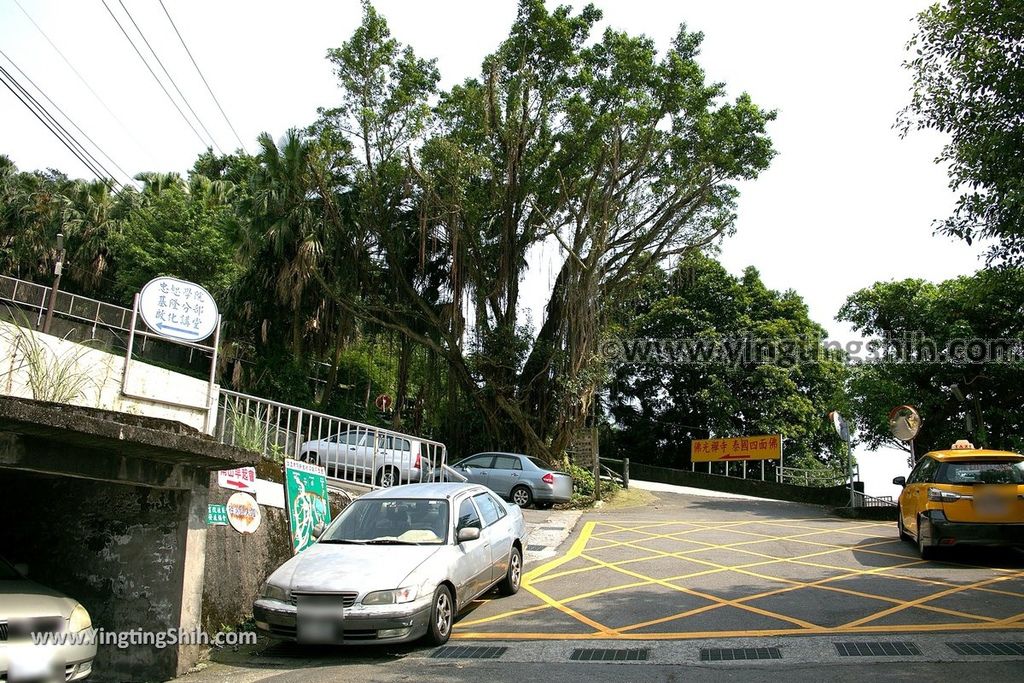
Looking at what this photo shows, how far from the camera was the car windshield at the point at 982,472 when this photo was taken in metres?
10.1

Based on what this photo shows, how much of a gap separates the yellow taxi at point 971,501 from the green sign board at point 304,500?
817 centimetres

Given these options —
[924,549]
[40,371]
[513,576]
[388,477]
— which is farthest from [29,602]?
[924,549]

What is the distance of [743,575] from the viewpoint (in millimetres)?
10367

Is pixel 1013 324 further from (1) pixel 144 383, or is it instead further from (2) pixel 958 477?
(1) pixel 144 383

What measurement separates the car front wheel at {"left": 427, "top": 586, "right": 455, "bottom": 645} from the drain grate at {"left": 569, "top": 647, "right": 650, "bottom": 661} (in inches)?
48.9

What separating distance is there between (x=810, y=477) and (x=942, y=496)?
17.9 metres

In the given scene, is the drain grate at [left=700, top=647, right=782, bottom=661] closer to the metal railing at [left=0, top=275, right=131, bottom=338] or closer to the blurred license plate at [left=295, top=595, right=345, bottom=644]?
the blurred license plate at [left=295, top=595, right=345, bottom=644]

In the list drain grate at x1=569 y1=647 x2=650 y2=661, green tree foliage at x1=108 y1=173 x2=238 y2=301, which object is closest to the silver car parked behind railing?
drain grate at x1=569 y1=647 x2=650 y2=661

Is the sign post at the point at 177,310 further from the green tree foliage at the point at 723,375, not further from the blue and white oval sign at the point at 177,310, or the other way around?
the green tree foliage at the point at 723,375

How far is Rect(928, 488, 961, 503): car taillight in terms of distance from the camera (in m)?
10.1

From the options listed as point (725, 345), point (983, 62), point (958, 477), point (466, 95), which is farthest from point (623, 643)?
point (725, 345)

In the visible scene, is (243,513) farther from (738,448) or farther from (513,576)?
(738,448)

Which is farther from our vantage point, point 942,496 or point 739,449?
point 739,449

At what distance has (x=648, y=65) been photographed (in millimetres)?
23078
